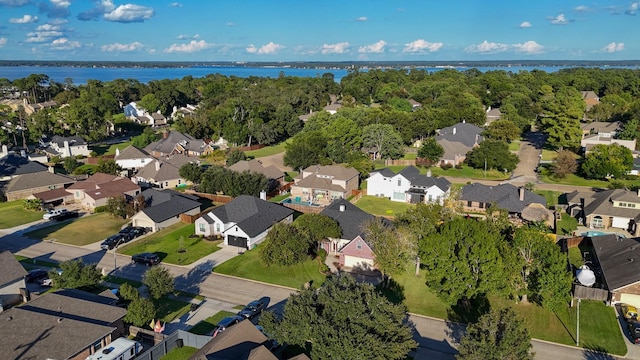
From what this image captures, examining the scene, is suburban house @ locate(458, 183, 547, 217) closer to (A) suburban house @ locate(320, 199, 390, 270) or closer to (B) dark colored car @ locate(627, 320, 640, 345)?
(A) suburban house @ locate(320, 199, 390, 270)

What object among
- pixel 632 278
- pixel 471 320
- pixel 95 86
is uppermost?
pixel 95 86

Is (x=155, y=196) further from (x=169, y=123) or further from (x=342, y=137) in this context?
(x=169, y=123)

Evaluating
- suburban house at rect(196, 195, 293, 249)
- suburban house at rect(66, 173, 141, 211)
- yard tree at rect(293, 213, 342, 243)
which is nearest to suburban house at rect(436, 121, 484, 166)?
suburban house at rect(196, 195, 293, 249)

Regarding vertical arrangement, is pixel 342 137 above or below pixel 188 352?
above

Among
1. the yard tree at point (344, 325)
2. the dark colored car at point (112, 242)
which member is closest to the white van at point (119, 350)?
the yard tree at point (344, 325)

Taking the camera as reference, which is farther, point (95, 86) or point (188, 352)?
point (95, 86)

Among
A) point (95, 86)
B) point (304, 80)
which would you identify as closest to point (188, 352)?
point (95, 86)

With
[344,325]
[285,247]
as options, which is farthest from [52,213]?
[344,325]
